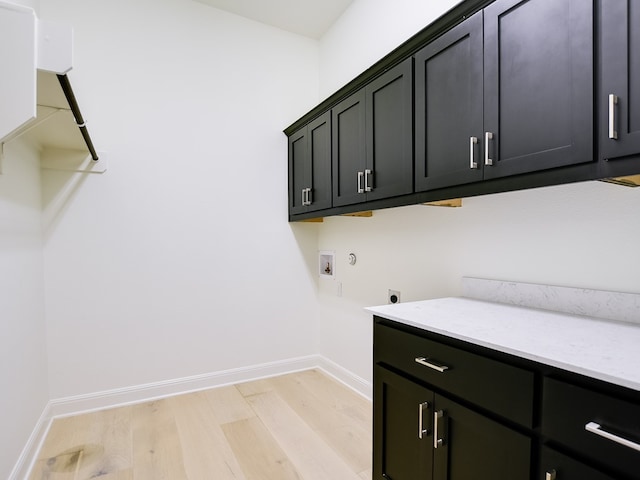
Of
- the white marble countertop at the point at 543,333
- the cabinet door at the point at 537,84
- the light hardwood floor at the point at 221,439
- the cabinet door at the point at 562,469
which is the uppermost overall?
the cabinet door at the point at 537,84

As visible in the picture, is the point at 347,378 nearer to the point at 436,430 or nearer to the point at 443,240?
the point at 443,240

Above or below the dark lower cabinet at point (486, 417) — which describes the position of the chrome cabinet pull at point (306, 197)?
above

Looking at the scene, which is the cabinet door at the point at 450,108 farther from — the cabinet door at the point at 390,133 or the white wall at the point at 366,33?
the white wall at the point at 366,33

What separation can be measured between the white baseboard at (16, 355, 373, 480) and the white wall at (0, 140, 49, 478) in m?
0.11

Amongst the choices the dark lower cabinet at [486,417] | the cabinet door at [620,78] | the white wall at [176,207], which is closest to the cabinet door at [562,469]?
the dark lower cabinet at [486,417]

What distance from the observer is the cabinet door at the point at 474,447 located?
100 centimetres

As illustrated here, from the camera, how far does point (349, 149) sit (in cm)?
222

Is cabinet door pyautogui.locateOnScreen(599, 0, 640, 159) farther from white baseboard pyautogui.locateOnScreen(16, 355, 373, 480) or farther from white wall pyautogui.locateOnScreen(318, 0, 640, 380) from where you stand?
white baseboard pyautogui.locateOnScreen(16, 355, 373, 480)

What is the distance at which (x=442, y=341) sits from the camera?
4.07 ft

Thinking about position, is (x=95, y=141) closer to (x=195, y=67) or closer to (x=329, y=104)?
(x=195, y=67)

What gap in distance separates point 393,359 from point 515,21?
4.43 feet

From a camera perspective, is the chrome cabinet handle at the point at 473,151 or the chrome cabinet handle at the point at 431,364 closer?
the chrome cabinet handle at the point at 431,364

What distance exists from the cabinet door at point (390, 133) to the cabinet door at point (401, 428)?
0.90 meters

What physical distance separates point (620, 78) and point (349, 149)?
1410mm
